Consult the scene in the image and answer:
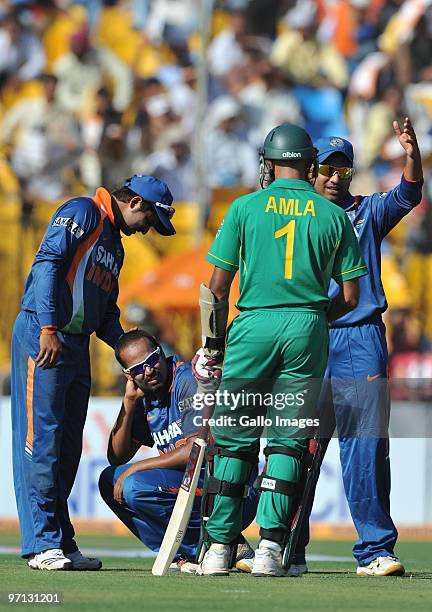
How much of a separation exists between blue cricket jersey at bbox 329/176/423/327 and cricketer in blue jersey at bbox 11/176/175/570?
1114mm

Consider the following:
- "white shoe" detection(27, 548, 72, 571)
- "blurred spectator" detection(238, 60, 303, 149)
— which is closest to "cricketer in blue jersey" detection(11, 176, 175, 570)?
"white shoe" detection(27, 548, 72, 571)

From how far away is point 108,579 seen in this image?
21.7 feet

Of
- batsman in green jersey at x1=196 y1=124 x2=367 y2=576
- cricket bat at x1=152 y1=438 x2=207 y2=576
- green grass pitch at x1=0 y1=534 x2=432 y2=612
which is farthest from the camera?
cricket bat at x1=152 y1=438 x2=207 y2=576

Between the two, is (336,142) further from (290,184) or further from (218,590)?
(218,590)

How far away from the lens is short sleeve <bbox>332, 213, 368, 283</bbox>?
6680 mm

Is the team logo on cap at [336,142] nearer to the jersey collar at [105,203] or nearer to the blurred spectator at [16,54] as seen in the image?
the jersey collar at [105,203]

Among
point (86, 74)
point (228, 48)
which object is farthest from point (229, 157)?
point (86, 74)

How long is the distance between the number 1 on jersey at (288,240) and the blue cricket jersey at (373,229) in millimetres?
775

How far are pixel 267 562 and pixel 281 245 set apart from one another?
5.26 feet

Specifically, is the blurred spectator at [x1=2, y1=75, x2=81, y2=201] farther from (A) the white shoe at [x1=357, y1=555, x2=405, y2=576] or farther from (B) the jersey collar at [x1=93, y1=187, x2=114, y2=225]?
(A) the white shoe at [x1=357, y1=555, x2=405, y2=576]

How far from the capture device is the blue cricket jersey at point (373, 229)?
7.36 meters

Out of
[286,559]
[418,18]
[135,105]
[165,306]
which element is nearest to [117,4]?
[135,105]

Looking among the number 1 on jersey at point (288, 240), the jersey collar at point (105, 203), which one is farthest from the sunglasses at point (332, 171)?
the jersey collar at point (105, 203)

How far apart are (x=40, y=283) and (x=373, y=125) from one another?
39.7ft
